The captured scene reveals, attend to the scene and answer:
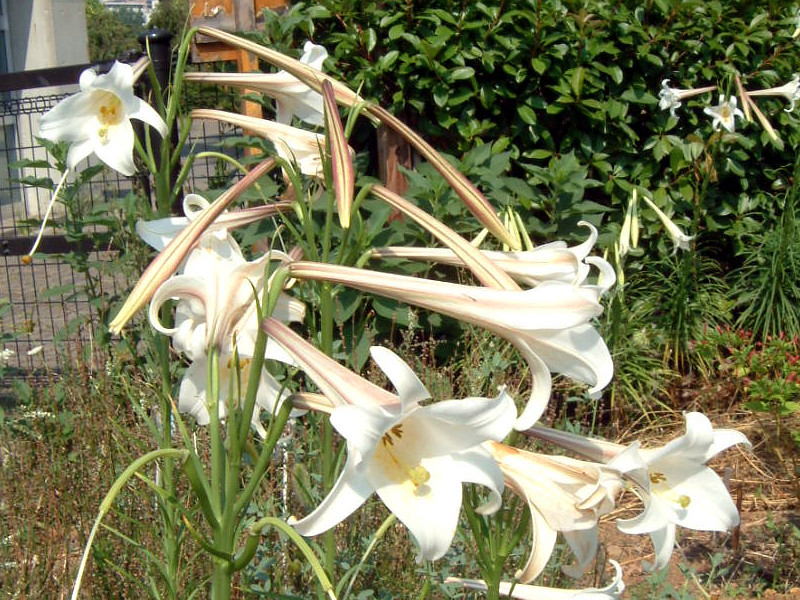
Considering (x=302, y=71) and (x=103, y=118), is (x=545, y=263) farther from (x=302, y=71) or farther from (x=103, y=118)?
(x=103, y=118)

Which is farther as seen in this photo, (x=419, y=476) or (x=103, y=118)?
(x=103, y=118)

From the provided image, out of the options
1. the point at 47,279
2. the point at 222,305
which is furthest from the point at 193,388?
the point at 47,279

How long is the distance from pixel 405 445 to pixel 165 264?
423 millimetres

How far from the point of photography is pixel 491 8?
442 centimetres

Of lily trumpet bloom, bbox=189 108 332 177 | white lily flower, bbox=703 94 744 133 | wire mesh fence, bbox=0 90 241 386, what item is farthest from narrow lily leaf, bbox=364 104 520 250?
white lily flower, bbox=703 94 744 133

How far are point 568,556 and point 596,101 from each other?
2611 mm

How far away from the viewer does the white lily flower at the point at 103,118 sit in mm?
1769

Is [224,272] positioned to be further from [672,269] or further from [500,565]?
[672,269]

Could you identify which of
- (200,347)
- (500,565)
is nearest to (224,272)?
(200,347)

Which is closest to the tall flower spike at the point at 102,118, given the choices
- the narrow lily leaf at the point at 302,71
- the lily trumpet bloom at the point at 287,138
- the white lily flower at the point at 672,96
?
the lily trumpet bloom at the point at 287,138

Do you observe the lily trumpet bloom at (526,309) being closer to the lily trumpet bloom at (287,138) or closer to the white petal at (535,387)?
the white petal at (535,387)

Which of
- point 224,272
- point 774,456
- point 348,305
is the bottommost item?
point 774,456

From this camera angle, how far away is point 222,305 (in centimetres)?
126

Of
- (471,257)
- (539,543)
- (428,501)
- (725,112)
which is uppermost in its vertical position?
(471,257)
